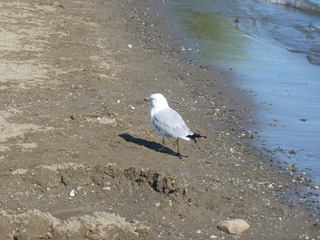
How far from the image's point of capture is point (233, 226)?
17.4ft

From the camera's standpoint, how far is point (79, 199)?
18.7 ft

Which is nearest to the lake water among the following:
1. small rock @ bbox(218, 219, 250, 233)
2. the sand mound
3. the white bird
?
the white bird

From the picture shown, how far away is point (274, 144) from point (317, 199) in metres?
1.64

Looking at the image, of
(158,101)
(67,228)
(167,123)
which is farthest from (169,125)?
(67,228)

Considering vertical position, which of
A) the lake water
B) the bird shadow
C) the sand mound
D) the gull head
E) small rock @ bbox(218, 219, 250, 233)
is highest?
the gull head

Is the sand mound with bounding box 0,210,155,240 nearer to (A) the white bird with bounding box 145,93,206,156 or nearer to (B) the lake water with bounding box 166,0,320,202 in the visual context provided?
(A) the white bird with bounding box 145,93,206,156

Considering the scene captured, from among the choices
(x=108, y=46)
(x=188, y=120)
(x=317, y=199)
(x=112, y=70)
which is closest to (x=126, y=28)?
(x=108, y=46)

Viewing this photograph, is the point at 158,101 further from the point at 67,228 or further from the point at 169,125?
the point at 67,228

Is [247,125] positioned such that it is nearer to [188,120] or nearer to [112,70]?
[188,120]

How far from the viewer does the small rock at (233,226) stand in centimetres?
529

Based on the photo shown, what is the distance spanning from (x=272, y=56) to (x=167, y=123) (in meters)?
6.64

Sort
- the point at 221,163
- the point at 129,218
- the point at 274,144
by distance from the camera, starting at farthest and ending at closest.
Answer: the point at 274,144 < the point at 221,163 < the point at 129,218

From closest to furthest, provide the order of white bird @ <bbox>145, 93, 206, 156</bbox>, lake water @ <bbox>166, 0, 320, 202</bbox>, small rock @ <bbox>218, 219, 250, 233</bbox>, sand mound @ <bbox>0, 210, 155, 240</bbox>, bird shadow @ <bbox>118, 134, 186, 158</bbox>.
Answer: sand mound @ <bbox>0, 210, 155, 240</bbox> < small rock @ <bbox>218, 219, 250, 233</bbox> < white bird @ <bbox>145, 93, 206, 156</bbox> < bird shadow @ <bbox>118, 134, 186, 158</bbox> < lake water @ <bbox>166, 0, 320, 202</bbox>

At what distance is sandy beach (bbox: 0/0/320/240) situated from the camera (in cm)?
539
